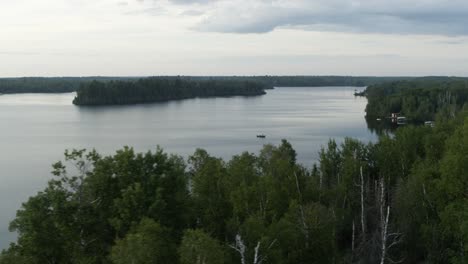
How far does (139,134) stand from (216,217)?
3749cm

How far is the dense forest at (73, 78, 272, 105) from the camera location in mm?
94625

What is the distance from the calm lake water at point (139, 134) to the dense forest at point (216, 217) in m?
8.37

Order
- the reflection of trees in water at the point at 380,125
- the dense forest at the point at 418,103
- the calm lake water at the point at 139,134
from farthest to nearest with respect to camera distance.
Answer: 1. the dense forest at the point at 418,103
2. the reflection of trees in water at the point at 380,125
3. the calm lake water at the point at 139,134

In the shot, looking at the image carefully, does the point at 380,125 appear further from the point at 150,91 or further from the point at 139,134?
the point at 150,91

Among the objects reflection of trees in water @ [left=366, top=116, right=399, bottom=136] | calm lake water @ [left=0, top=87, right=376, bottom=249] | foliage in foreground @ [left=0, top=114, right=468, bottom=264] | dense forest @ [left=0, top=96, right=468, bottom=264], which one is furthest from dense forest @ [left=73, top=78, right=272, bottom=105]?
dense forest @ [left=0, top=96, right=468, bottom=264]

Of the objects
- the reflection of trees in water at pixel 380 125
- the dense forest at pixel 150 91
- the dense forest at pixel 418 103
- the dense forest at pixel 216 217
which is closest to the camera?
the dense forest at pixel 216 217

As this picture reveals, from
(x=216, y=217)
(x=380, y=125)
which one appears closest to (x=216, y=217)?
(x=216, y=217)

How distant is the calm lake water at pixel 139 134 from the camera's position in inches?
1337

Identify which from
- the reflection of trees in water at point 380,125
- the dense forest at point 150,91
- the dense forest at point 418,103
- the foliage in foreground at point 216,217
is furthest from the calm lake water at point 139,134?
the dense forest at point 150,91

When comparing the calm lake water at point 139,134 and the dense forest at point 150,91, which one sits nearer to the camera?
the calm lake water at point 139,134

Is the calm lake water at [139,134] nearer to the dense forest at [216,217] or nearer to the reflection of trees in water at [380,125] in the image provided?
the reflection of trees in water at [380,125]

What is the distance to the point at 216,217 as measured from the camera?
1662cm

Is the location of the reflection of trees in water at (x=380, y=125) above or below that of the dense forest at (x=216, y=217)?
below

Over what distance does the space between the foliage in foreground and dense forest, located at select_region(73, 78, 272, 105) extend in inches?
3099
